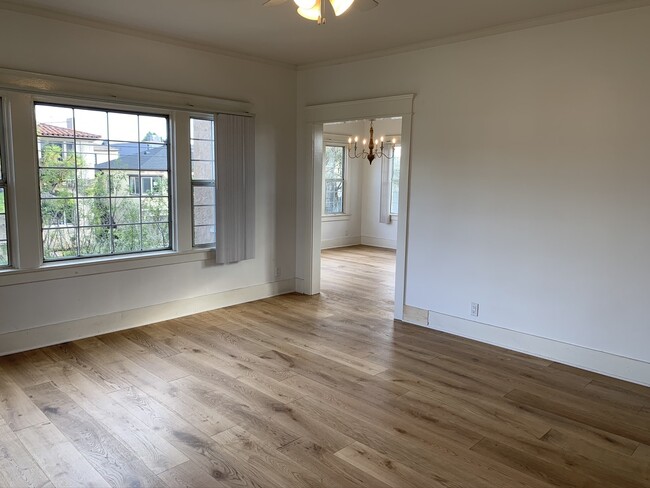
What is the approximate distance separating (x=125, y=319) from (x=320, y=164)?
283cm

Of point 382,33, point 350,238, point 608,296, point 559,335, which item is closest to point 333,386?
point 559,335

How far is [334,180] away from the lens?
390 inches

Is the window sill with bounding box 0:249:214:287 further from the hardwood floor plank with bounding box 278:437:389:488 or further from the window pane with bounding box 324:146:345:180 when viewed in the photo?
the window pane with bounding box 324:146:345:180

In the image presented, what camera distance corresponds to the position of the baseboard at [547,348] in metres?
3.68

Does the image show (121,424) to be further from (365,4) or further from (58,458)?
(365,4)

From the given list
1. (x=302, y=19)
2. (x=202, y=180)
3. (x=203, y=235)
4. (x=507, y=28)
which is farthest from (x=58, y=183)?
(x=507, y=28)

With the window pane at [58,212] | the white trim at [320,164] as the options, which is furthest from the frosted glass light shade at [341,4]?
the window pane at [58,212]

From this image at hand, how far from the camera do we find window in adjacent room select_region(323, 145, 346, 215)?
9.73 metres

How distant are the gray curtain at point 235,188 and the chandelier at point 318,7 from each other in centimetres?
241

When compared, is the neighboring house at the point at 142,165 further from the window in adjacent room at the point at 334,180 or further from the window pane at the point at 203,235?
the window in adjacent room at the point at 334,180

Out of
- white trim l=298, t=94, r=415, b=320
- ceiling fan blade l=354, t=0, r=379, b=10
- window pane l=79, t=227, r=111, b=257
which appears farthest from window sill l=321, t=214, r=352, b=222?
ceiling fan blade l=354, t=0, r=379, b=10

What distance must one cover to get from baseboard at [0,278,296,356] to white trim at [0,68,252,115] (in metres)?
1.98

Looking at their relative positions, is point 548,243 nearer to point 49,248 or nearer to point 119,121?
point 119,121

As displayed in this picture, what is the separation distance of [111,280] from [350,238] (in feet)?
20.8
